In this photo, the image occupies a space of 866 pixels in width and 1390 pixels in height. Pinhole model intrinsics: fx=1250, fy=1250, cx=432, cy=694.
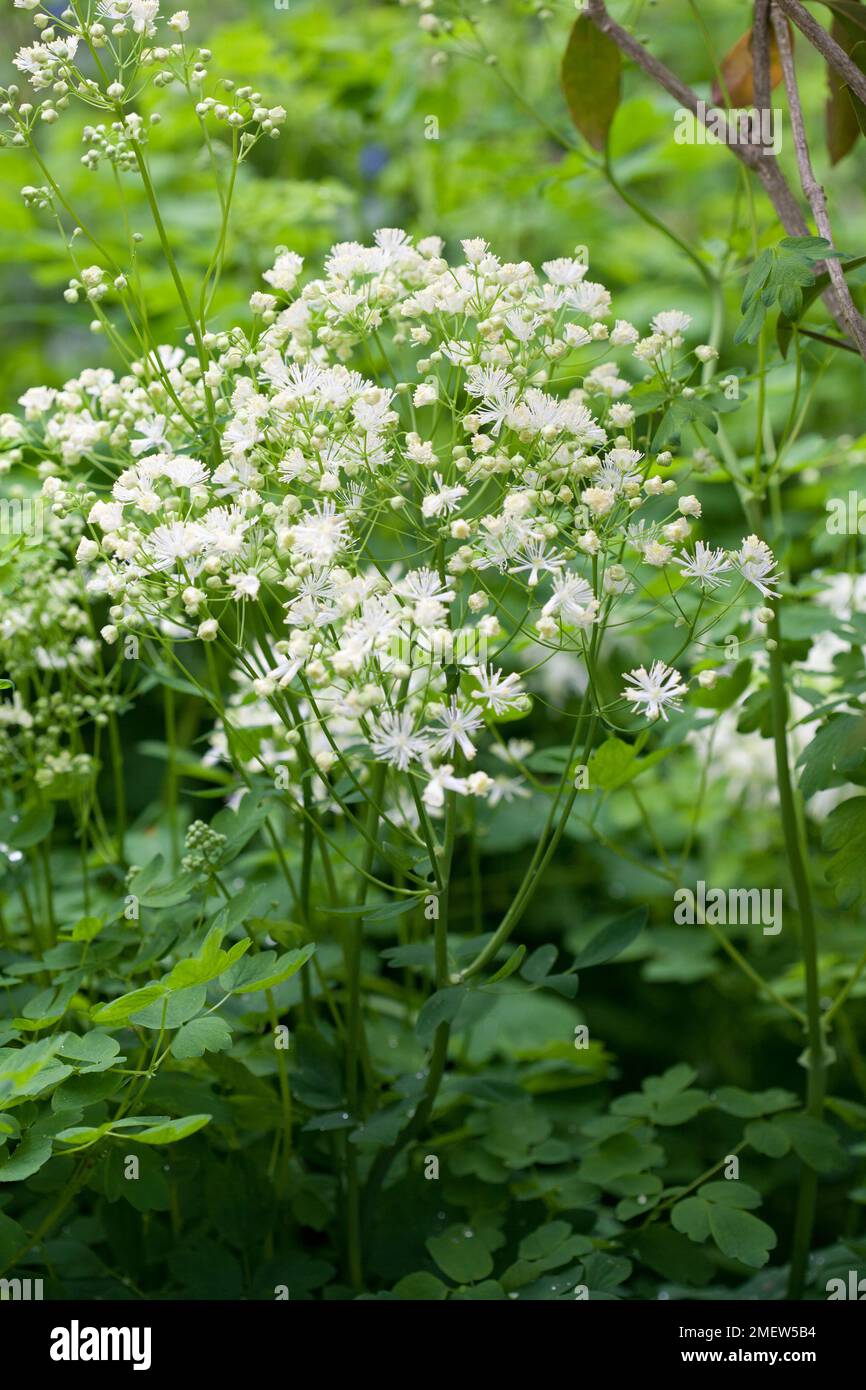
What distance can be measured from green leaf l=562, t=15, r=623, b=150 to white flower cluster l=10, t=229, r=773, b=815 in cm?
36

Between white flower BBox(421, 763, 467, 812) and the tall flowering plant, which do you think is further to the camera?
the tall flowering plant

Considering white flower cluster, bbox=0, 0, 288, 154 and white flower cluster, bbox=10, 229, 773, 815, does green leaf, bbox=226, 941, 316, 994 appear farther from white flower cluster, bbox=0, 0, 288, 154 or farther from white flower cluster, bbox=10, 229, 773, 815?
white flower cluster, bbox=0, 0, 288, 154

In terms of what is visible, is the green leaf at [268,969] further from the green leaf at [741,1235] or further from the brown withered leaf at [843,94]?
the brown withered leaf at [843,94]

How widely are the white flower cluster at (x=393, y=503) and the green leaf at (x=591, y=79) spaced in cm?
36

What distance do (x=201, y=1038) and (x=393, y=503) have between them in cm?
41

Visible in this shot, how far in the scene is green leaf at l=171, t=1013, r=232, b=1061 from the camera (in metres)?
0.90

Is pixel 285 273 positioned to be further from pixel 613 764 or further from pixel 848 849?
pixel 848 849

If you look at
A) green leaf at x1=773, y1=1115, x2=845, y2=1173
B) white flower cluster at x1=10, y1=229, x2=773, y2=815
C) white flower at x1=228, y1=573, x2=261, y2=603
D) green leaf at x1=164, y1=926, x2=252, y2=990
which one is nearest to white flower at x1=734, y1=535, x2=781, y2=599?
white flower cluster at x1=10, y1=229, x2=773, y2=815

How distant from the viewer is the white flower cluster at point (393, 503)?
83 centimetres

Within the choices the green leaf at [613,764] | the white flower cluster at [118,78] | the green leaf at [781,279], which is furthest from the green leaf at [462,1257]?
the white flower cluster at [118,78]

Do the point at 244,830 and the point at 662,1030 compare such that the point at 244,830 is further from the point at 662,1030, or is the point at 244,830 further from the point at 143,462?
the point at 662,1030

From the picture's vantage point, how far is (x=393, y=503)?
89 centimetres

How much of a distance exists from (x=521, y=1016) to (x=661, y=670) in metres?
0.91
